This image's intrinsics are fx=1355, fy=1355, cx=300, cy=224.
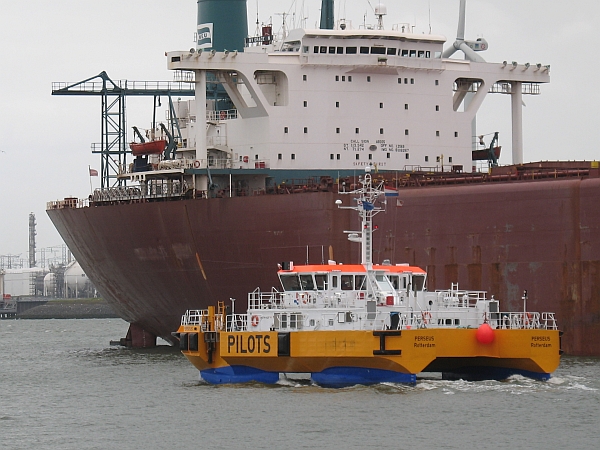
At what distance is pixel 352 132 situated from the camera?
4594cm

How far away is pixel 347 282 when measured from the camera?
31531 millimetres

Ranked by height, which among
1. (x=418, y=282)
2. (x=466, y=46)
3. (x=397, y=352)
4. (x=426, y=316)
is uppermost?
(x=466, y=46)

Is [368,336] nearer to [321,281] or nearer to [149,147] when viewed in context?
[321,281]

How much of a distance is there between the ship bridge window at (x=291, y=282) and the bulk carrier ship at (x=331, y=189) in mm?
8213

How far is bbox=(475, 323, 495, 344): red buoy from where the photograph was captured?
97.0 feet

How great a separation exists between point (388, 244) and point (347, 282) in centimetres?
935

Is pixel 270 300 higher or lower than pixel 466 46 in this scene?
lower

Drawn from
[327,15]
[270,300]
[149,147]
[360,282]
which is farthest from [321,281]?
[327,15]

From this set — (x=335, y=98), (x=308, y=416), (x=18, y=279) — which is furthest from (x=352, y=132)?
(x=18, y=279)

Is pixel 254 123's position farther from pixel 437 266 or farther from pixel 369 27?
pixel 437 266

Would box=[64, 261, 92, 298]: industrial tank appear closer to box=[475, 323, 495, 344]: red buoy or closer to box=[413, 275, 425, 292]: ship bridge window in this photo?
box=[413, 275, 425, 292]: ship bridge window

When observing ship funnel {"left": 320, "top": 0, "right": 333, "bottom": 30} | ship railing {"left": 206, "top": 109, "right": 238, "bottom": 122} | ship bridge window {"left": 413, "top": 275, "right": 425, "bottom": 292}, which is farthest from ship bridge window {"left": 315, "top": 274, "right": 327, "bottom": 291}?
ship funnel {"left": 320, "top": 0, "right": 333, "bottom": 30}

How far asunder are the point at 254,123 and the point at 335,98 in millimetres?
2865

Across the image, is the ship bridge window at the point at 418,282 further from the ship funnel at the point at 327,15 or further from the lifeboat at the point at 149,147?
the ship funnel at the point at 327,15
